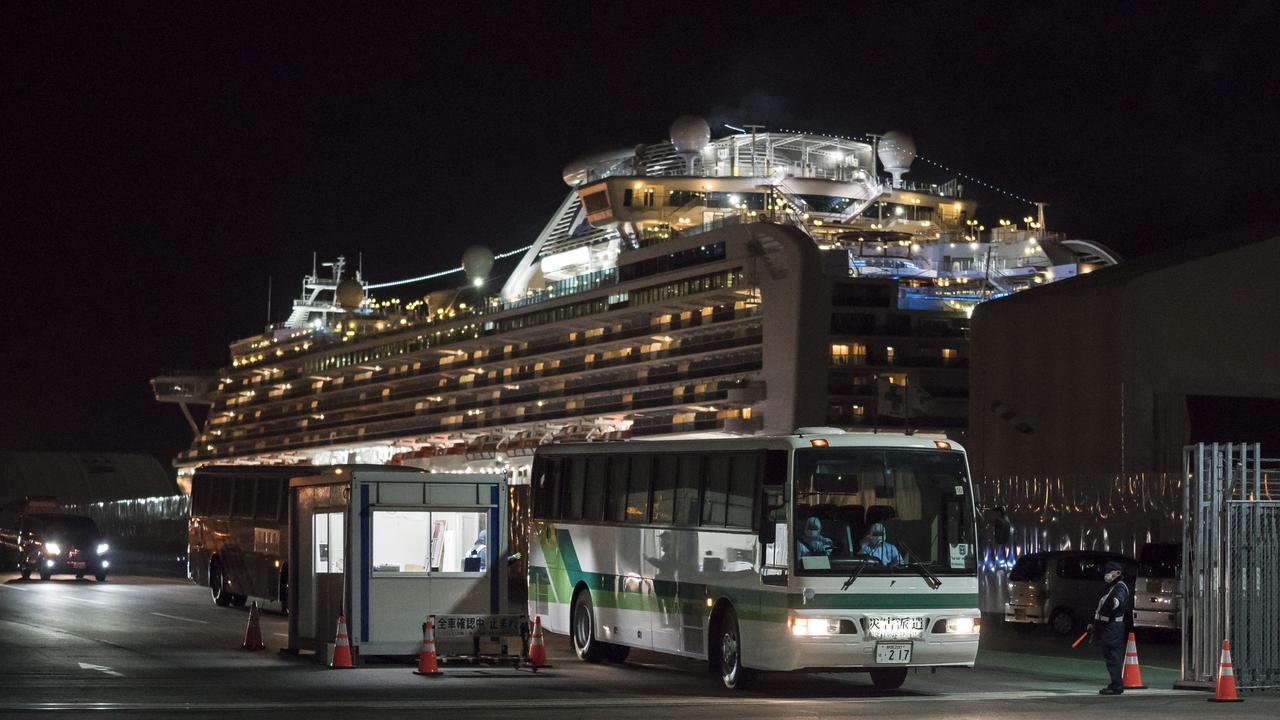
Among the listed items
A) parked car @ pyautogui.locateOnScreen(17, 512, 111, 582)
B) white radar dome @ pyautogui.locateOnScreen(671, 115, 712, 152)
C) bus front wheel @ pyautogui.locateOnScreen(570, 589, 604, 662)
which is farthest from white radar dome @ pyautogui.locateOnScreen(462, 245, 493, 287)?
bus front wheel @ pyautogui.locateOnScreen(570, 589, 604, 662)

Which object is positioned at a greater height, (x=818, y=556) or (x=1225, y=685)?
(x=818, y=556)

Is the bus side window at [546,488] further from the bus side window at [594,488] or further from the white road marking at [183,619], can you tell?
the white road marking at [183,619]

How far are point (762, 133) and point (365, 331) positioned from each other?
3971 cm

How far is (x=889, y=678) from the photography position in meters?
16.7

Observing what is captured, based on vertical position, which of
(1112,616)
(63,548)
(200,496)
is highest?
(200,496)

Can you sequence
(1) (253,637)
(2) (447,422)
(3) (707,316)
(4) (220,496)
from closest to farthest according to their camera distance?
(1) (253,637)
(4) (220,496)
(3) (707,316)
(2) (447,422)

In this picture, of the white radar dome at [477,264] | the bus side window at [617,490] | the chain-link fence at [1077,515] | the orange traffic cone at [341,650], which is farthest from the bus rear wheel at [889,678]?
the white radar dome at [477,264]

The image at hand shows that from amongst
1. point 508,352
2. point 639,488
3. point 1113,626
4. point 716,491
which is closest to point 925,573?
point 1113,626

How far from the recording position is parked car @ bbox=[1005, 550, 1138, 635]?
2572 centimetres

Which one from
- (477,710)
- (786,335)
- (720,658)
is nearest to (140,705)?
(477,710)

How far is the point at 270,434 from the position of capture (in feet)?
389

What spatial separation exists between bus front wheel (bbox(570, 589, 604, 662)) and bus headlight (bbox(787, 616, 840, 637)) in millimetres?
4502

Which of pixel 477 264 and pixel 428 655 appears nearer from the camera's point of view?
pixel 428 655

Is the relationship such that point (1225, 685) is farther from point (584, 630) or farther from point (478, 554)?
point (478, 554)
